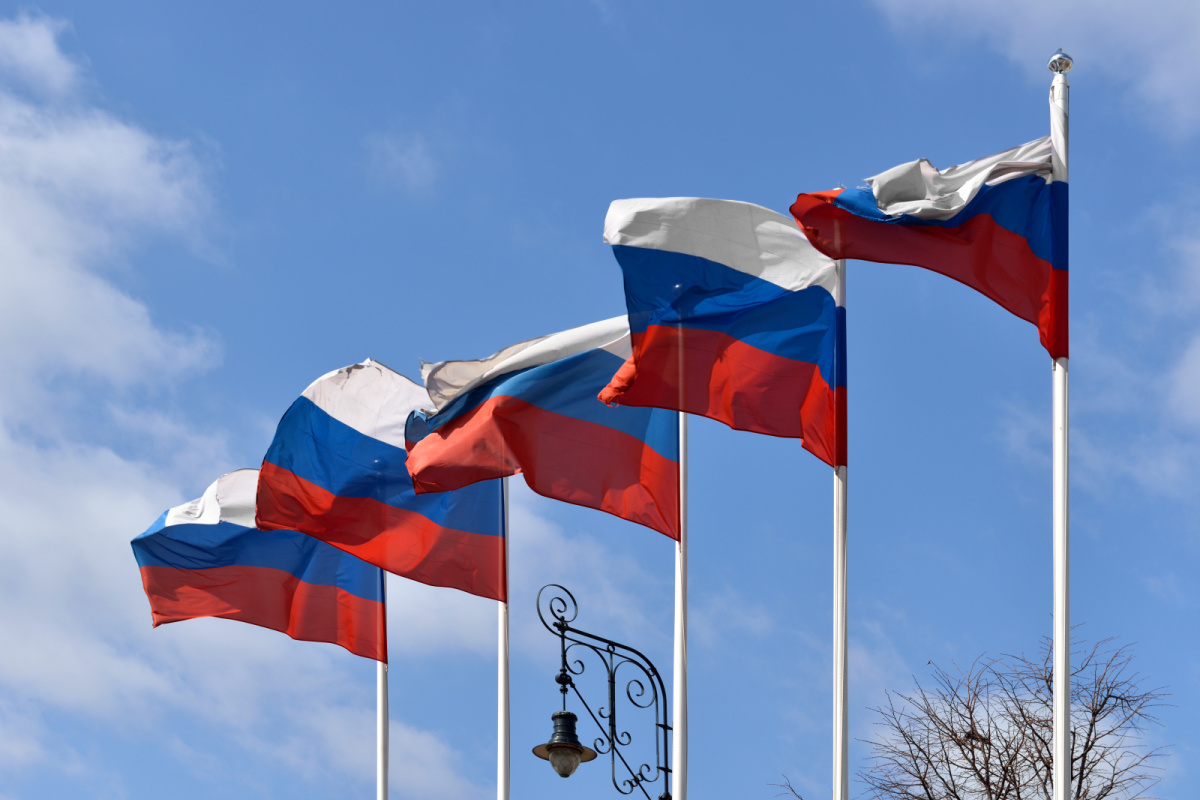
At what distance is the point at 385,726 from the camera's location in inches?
848

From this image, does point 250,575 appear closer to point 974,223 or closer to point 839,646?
point 839,646

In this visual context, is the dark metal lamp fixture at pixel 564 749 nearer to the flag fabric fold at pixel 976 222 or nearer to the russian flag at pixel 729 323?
the russian flag at pixel 729 323

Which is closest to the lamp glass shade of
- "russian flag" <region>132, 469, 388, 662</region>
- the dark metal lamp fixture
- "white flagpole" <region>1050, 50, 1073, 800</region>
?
the dark metal lamp fixture

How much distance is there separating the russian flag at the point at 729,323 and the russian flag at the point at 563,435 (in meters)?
2.32

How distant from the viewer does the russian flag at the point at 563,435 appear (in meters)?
17.4

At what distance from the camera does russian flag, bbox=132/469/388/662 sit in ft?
73.0

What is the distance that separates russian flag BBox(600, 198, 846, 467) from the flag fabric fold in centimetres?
123

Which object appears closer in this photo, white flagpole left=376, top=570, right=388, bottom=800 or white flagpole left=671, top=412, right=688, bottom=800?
white flagpole left=671, top=412, right=688, bottom=800

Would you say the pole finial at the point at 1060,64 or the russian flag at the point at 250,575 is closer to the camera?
the pole finial at the point at 1060,64

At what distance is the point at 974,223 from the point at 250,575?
12412 mm

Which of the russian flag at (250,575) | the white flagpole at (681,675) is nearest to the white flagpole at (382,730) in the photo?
the russian flag at (250,575)

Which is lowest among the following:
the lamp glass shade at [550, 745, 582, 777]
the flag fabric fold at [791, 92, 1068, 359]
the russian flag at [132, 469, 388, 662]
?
the lamp glass shade at [550, 745, 582, 777]

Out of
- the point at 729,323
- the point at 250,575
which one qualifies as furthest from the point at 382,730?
the point at 729,323

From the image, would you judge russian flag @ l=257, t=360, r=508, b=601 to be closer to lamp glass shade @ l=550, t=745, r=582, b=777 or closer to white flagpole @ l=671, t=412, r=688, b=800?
lamp glass shade @ l=550, t=745, r=582, b=777
